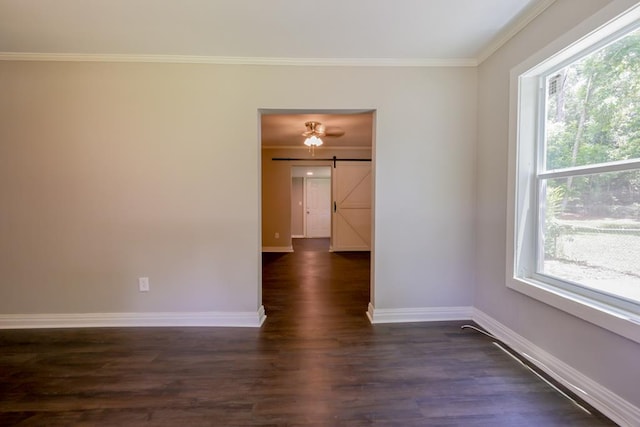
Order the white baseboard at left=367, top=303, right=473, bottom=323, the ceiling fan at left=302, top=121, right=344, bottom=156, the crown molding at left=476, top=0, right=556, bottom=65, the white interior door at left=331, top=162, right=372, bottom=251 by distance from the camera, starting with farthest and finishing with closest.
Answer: the white interior door at left=331, top=162, right=372, bottom=251, the ceiling fan at left=302, top=121, right=344, bottom=156, the white baseboard at left=367, top=303, right=473, bottom=323, the crown molding at left=476, top=0, right=556, bottom=65

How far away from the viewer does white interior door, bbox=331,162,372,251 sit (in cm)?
671

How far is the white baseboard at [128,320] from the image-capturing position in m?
2.58

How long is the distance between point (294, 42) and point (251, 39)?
33 centimetres

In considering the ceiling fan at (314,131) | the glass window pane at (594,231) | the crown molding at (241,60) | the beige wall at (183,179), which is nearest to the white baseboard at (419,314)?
the beige wall at (183,179)

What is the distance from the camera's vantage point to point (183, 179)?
2607mm

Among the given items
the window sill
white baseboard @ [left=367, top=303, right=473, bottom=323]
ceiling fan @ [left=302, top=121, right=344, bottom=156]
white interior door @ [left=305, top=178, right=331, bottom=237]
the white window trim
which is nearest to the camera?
the window sill

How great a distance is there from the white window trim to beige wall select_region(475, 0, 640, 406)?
0.07 metres

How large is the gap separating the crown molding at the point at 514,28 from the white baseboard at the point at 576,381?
7.34 feet

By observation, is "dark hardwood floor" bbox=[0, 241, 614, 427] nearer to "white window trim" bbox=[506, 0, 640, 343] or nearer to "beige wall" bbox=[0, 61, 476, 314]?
"beige wall" bbox=[0, 61, 476, 314]

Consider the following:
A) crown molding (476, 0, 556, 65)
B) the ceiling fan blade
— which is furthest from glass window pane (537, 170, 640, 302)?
the ceiling fan blade

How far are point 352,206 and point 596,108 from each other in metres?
5.21

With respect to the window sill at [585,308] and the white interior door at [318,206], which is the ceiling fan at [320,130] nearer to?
the window sill at [585,308]

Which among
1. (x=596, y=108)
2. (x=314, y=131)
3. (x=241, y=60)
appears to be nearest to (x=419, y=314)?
(x=596, y=108)

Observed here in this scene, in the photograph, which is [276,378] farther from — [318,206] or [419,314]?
[318,206]
